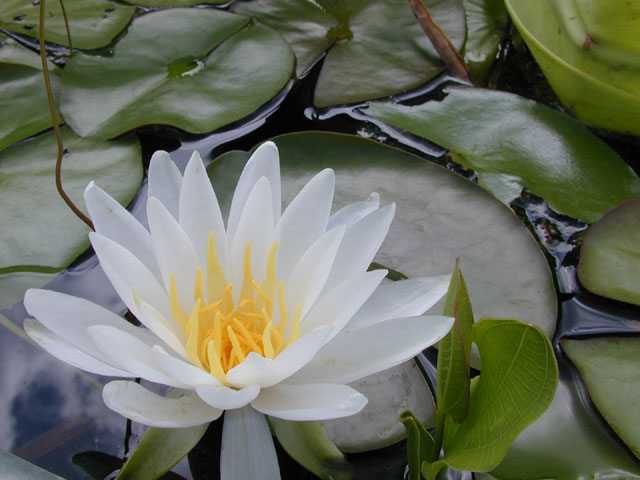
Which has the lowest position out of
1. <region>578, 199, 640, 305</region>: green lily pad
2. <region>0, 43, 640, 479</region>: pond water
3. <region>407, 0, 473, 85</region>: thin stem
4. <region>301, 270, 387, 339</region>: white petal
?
<region>0, 43, 640, 479</region>: pond water

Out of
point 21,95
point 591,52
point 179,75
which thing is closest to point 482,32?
point 591,52

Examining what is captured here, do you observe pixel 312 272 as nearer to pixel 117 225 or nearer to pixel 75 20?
pixel 117 225

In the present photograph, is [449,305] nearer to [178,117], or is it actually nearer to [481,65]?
[178,117]

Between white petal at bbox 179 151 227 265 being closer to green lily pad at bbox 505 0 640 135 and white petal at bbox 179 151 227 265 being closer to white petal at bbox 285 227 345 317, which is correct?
white petal at bbox 285 227 345 317

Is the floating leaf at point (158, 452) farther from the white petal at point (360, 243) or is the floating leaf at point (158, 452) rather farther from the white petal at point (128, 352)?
the white petal at point (360, 243)

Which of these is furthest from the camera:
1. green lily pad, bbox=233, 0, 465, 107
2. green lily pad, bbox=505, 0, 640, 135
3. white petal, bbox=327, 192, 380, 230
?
green lily pad, bbox=233, 0, 465, 107

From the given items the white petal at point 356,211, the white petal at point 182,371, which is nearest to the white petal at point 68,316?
the white petal at point 182,371

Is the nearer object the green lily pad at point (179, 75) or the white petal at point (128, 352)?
the white petal at point (128, 352)

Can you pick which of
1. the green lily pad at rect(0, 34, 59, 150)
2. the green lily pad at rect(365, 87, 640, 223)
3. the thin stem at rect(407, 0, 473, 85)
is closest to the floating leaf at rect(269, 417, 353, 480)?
the green lily pad at rect(365, 87, 640, 223)
